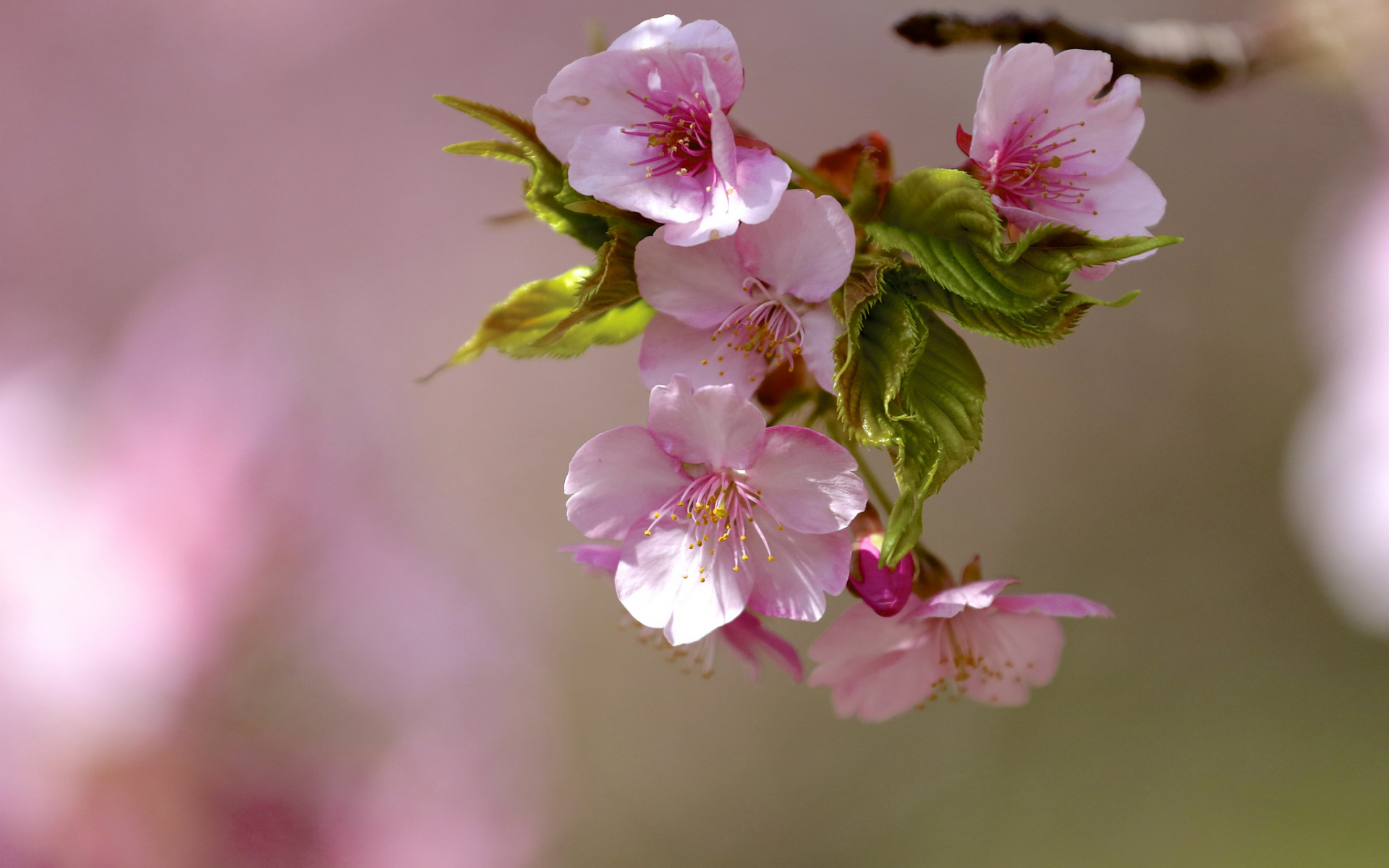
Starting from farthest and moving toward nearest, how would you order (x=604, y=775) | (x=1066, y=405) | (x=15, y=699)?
(x=1066, y=405) → (x=604, y=775) → (x=15, y=699)

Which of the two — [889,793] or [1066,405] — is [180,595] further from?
[1066,405]

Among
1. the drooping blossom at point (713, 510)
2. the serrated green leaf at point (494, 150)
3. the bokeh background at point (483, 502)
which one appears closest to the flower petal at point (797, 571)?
the drooping blossom at point (713, 510)

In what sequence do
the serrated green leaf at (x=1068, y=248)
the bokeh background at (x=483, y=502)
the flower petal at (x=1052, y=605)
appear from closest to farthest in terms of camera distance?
the serrated green leaf at (x=1068, y=248), the flower petal at (x=1052, y=605), the bokeh background at (x=483, y=502)

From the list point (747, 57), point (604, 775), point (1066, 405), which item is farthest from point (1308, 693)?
point (747, 57)

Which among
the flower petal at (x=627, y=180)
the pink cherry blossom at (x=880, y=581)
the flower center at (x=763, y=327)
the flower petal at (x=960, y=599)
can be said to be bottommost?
the flower petal at (x=960, y=599)

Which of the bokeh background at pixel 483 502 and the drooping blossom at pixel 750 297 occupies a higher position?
the drooping blossom at pixel 750 297

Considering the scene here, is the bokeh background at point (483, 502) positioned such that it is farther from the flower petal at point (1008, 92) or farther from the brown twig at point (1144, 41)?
the flower petal at point (1008, 92)

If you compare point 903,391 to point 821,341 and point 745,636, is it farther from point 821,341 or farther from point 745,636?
point 745,636
